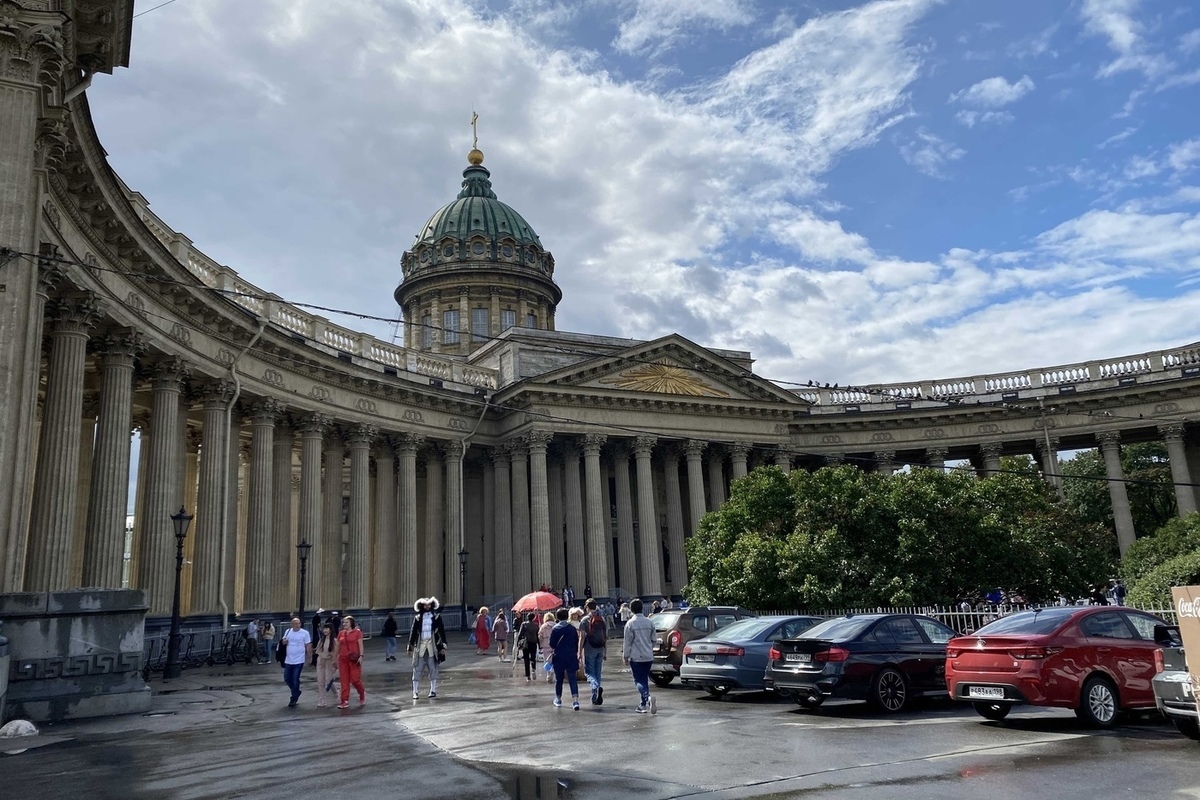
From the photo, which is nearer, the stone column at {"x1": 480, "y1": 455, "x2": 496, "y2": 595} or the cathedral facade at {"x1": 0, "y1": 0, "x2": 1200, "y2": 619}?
the cathedral facade at {"x1": 0, "y1": 0, "x2": 1200, "y2": 619}

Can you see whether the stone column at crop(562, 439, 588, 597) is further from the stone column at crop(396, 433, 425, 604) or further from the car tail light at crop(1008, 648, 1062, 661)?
the car tail light at crop(1008, 648, 1062, 661)

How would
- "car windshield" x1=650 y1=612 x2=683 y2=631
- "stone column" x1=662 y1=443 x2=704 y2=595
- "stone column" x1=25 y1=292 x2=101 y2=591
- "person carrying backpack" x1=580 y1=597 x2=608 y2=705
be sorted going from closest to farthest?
1. "person carrying backpack" x1=580 y1=597 x2=608 y2=705
2. "stone column" x1=25 y1=292 x2=101 y2=591
3. "car windshield" x1=650 y1=612 x2=683 y2=631
4. "stone column" x1=662 y1=443 x2=704 y2=595

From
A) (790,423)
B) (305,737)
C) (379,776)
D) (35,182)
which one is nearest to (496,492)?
(790,423)

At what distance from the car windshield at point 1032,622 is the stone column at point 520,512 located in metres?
29.8

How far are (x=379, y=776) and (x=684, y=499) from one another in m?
41.0

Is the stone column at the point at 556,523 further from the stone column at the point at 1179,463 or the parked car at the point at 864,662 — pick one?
the stone column at the point at 1179,463

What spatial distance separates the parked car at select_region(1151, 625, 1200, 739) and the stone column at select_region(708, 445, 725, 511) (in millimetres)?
35780

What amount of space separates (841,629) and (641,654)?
332cm

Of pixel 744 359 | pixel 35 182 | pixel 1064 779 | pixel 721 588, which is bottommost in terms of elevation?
pixel 1064 779

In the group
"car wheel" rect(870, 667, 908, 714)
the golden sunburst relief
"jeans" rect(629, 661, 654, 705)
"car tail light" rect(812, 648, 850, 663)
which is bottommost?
"car wheel" rect(870, 667, 908, 714)

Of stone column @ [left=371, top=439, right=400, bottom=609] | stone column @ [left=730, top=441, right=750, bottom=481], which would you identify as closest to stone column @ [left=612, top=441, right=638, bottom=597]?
stone column @ [left=730, top=441, right=750, bottom=481]

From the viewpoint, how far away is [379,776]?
9.65m

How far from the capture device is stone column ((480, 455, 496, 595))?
145ft

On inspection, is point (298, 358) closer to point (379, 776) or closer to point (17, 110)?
point (17, 110)
